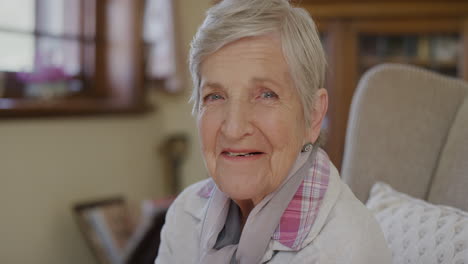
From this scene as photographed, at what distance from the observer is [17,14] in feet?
8.10

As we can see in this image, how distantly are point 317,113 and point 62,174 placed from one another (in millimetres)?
1660

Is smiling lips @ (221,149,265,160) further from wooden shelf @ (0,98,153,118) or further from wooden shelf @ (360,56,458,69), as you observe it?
wooden shelf @ (360,56,458,69)

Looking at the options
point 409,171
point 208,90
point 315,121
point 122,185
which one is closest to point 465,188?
point 409,171

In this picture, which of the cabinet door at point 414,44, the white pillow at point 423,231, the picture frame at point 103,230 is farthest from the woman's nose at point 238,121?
the cabinet door at point 414,44

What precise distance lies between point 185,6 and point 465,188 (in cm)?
247

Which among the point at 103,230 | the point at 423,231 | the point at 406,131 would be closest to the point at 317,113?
the point at 423,231

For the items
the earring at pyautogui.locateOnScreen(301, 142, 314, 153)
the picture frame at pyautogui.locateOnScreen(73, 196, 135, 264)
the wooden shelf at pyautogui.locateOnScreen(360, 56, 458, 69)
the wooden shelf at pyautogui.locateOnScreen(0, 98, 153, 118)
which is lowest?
the picture frame at pyautogui.locateOnScreen(73, 196, 135, 264)

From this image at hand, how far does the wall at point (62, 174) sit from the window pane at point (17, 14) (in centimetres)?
48

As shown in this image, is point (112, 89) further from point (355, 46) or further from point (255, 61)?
point (255, 61)

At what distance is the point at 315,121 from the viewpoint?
3.65 feet

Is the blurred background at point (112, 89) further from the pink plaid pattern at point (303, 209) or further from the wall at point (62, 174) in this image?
the pink plaid pattern at point (303, 209)

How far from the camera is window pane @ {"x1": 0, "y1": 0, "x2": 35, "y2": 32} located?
239 centimetres

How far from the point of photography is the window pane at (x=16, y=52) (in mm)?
2416

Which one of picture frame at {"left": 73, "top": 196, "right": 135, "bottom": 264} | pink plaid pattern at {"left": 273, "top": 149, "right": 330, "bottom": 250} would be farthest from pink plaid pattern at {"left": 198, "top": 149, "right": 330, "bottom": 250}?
picture frame at {"left": 73, "top": 196, "right": 135, "bottom": 264}
